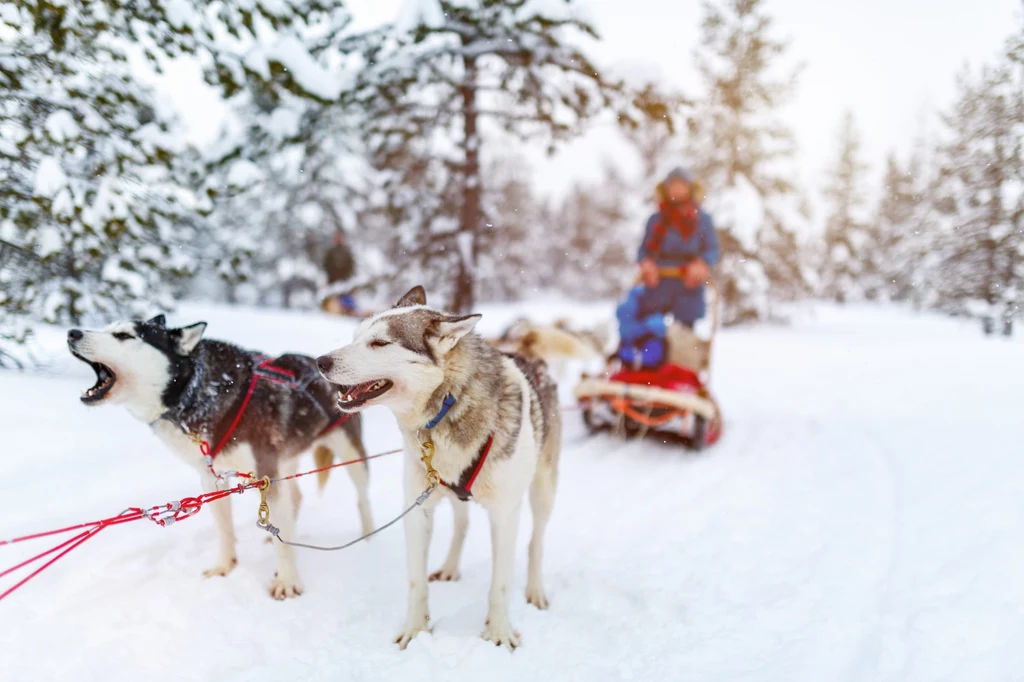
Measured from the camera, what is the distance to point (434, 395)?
250 centimetres

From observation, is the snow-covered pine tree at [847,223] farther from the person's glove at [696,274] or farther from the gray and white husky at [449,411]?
the gray and white husky at [449,411]

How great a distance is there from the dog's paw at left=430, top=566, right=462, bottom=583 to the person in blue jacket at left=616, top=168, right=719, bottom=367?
10.7ft

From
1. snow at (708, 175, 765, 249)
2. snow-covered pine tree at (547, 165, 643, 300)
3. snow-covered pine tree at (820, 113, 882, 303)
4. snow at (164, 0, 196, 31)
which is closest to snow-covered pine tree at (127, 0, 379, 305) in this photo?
snow at (164, 0, 196, 31)

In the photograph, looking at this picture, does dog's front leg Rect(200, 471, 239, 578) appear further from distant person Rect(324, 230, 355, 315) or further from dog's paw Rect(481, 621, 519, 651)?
distant person Rect(324, 230, 355, 315)

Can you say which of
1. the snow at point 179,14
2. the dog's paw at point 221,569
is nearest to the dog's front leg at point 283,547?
the dog's paw at point 221,569

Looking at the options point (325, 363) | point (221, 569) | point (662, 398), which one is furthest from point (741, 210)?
point (221, 569)

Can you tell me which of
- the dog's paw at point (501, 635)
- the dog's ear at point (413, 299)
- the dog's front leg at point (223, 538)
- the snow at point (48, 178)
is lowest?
the dog's paw at point (501, 635)

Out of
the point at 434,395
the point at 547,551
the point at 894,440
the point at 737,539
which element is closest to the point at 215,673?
the point at 434,395

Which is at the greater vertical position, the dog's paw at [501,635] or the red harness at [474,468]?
the red harness at [474,468]

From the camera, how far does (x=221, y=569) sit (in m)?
3.15

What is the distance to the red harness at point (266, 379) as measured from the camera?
2.91 m

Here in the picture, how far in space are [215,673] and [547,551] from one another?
2.03 m

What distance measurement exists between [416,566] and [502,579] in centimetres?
43

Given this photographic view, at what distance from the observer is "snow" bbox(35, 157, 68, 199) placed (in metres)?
3.99
